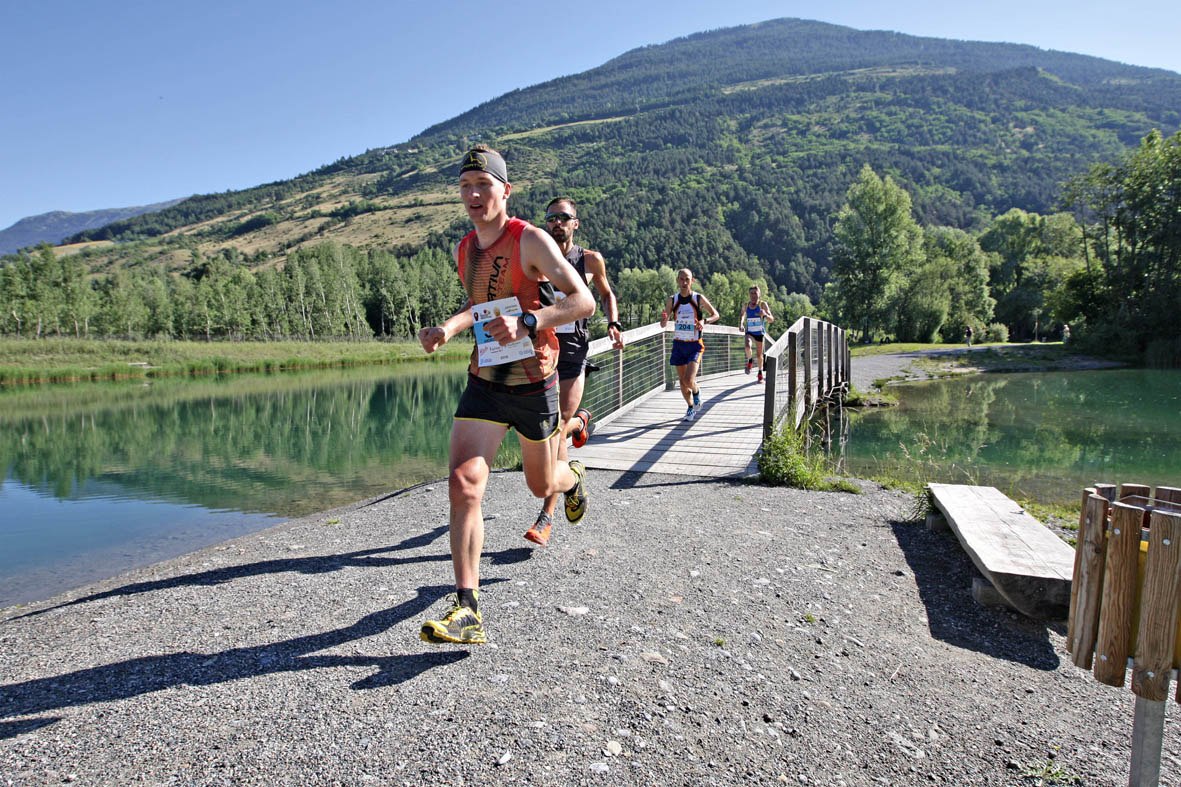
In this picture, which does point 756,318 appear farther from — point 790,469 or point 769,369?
point 790,469

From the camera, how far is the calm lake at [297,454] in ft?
29.3

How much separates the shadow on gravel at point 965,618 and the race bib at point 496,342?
2614 mm

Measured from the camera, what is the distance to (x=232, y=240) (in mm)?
182250

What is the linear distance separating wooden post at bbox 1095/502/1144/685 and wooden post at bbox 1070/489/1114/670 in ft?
0.12

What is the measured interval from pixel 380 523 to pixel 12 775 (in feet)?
11.4

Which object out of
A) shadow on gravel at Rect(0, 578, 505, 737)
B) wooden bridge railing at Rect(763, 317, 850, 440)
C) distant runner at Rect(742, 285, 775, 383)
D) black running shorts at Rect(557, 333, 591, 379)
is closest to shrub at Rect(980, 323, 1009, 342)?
wooden bridge railing at Rect(763, 317, 850, 440)

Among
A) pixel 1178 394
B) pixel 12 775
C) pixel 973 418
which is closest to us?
pixel 12 775

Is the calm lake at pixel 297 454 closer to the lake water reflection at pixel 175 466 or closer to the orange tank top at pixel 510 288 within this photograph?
the lake water reflection at pixel 175 466

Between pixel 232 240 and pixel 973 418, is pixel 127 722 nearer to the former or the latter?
pixel 973 418

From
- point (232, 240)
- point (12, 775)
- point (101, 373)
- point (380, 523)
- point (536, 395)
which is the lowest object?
point (101, 373)

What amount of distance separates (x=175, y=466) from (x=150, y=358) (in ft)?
122

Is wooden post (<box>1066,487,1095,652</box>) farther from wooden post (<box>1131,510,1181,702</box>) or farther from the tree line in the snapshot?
the tree line

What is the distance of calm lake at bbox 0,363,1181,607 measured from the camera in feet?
29.3

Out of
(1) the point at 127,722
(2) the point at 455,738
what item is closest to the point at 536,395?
(2) the point at 455,738
